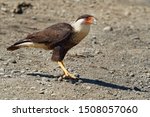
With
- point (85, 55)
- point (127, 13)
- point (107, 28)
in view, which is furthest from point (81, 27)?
point (127, 13)

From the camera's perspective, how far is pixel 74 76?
9352 mm

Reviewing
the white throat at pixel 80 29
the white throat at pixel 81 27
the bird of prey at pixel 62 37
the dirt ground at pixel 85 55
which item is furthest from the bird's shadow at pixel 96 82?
the white throat at pixel 81 27

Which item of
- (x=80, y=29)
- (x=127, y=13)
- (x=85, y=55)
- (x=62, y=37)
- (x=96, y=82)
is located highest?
(x=80, y=29)

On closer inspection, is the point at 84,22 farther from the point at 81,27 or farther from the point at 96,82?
the point at 96,82

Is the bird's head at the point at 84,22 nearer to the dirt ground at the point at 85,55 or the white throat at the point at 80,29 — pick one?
the white throat at the point at 80,29

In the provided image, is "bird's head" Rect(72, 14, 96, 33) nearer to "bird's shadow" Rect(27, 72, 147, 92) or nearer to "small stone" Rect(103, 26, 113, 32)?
"bird's shadow" Rect(27, 72, 147, 92)

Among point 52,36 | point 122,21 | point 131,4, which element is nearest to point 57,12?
point 122,21

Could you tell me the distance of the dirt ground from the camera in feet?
29.2

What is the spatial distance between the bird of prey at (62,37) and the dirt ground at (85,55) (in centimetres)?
38

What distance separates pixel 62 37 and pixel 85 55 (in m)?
2.20

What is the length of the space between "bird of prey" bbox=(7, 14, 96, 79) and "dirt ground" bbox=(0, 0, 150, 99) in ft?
1.24

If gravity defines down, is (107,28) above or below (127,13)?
above

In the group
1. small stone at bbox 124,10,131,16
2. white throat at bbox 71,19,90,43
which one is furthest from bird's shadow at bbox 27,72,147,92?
small stone at bbox 124,10,131,16

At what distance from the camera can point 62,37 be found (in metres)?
9.18
